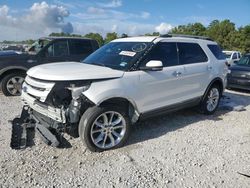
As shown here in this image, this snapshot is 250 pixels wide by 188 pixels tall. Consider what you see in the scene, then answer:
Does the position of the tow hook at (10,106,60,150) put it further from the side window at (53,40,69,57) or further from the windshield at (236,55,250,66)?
the windshield at (236,55,250,66)

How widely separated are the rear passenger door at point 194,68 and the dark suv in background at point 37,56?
4.07m

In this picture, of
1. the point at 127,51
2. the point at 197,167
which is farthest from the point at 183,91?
the point at 197,167

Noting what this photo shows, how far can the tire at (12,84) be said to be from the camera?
311 inches

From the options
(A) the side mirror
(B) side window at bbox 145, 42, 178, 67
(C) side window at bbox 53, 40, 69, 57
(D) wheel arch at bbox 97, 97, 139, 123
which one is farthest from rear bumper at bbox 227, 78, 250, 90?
(D) wheel arch at bbox 97, 97, 139, 123

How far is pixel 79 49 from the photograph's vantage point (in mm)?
9070

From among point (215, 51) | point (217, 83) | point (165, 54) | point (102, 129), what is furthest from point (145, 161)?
point (215, 51)

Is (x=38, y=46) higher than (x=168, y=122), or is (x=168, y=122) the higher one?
(x=38, y=46)

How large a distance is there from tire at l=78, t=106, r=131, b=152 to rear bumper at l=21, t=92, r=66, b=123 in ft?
1.02

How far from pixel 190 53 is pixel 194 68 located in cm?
34

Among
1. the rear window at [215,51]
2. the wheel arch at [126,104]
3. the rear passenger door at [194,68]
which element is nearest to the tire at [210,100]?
the rear passenger door at [194,68]

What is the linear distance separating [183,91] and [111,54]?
5.44 feet

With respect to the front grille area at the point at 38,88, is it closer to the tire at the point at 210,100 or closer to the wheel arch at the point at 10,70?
the wheel arch at the point at 10,70

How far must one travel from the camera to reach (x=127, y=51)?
17.1ft

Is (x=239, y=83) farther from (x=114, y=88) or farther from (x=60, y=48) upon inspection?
(x=114, y=88)
